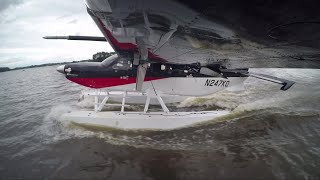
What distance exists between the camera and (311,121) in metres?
7.79

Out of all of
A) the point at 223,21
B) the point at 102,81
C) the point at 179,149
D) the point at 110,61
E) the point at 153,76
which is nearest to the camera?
the point at 223,21

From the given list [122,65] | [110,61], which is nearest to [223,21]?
[122,65]

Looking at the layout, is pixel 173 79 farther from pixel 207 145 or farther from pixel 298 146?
pixel 298 146

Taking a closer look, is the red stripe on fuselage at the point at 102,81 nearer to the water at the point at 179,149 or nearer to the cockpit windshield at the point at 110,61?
the cockpit windshield at the point at 110,61

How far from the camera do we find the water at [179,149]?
517cm

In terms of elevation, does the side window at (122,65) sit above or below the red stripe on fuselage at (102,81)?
above

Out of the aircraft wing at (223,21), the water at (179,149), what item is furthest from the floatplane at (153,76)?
the water at (179,149)

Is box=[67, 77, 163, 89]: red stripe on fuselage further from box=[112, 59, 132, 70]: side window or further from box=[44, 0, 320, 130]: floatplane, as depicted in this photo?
box=[112, 59, 132, 70]: side window

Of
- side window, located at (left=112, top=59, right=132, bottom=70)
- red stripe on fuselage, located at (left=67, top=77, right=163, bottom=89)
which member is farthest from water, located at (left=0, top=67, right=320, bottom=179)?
side window, located at (left=112, top=59, right=132, bottom=70)

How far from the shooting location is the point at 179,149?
247 inches

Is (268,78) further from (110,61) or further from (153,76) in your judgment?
(110,61)

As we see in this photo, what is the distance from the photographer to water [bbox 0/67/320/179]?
17.0ft

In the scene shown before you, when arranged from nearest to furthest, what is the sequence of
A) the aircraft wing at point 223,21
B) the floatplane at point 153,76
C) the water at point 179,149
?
1. the aircraft wing at point 223,21
2. the floatplane at point 153,76
3. the water at point 179,149

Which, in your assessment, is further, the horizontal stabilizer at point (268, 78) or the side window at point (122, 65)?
the side window at point (122, 65)
